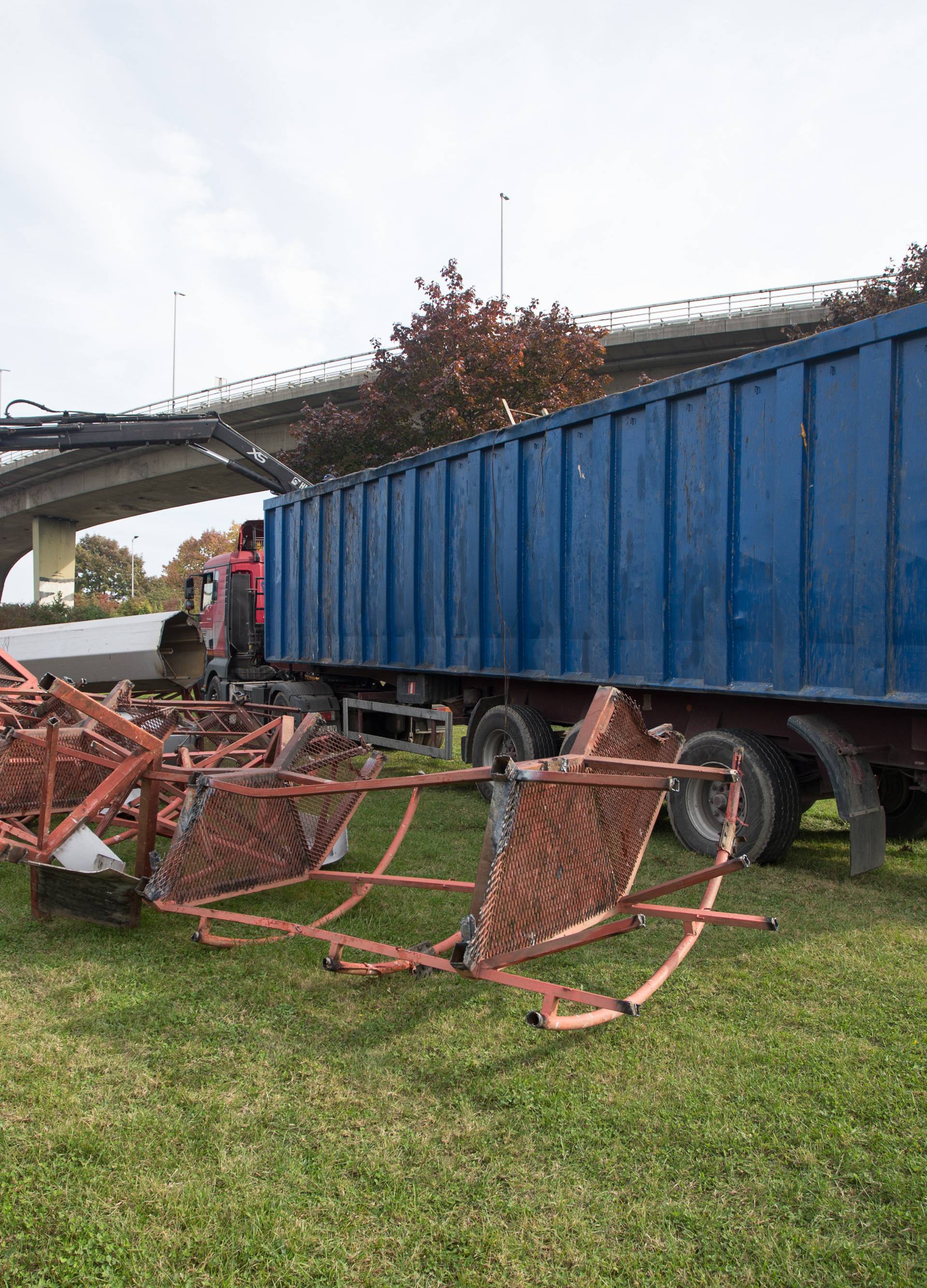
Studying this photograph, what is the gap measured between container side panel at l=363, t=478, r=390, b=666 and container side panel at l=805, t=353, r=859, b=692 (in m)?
5.03

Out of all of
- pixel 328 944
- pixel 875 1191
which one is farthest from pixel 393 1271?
pixel 328 944

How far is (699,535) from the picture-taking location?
19.2 feet

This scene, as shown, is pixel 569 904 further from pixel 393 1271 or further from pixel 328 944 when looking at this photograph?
→ pixel 393 1271

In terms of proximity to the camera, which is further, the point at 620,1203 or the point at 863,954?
the point at 863,954

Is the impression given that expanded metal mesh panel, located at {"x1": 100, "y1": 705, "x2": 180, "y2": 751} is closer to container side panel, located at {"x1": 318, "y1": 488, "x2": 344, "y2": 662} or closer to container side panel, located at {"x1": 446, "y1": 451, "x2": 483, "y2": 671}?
container side panel, located at {"x1": 446, "y1": 451, "x2": 483, "y2": 671}

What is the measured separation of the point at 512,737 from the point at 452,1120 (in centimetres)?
507

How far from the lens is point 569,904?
10.8ft

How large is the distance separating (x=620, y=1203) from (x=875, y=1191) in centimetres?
65

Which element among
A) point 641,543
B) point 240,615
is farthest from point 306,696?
point 641,543

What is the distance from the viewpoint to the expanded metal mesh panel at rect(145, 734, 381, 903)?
12.9 feet

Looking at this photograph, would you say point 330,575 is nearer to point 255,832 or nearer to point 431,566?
point 431,566

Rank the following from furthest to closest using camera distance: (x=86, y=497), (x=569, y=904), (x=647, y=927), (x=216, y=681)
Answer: (x=86, y=497), (x=216, y=681), (x=647, y=927), (x=569, y=904)

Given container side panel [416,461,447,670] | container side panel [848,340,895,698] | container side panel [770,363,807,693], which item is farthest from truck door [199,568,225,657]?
container side panel [848,340,895,698]

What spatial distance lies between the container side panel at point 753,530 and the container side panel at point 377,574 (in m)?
4.48
